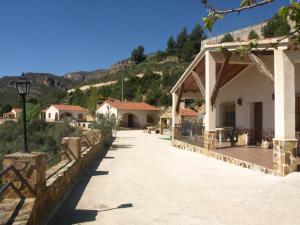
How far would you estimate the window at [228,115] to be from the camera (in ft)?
56.5

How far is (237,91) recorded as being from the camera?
53.6 feet

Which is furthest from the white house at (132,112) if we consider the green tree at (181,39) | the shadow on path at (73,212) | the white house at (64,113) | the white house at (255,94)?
the green tree at (181,39)

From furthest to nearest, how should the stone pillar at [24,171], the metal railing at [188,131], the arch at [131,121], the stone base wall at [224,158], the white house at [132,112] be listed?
the arch at [131,121] < the white house at [132,112] < the metal railing at [188,131] < the stone base wall at [224,158] < the stone pillar at [24,171]

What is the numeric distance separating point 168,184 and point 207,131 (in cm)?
570

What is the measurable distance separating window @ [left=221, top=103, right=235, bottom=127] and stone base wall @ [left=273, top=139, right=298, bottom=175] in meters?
8.32

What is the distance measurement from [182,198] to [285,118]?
146 inches

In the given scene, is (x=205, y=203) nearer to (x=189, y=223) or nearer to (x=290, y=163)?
(x=189, y=223)

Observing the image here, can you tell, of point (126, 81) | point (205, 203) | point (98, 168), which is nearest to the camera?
point (205, 203)

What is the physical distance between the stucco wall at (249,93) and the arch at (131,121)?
32038 millimetres

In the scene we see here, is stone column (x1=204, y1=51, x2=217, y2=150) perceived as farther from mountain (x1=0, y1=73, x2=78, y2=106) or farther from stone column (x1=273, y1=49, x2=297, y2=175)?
mountain (x1=0, y1=73, x2=78, y2=106)

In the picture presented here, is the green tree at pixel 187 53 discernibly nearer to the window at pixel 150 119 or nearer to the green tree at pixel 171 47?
the green tree at pixel 171 47

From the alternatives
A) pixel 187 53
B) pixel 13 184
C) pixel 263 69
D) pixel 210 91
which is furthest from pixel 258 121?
pixel 187 53

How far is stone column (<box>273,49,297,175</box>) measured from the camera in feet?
28.5

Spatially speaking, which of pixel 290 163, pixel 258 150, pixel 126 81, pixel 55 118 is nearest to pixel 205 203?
pixel 290 163
